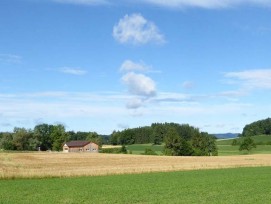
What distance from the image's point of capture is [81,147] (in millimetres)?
164375

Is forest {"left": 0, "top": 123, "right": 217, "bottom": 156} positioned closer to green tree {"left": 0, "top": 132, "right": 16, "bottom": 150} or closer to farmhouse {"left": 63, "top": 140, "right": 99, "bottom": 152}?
green tree {"left": 0, "top": 132, "right": 16, "bottom": 150}

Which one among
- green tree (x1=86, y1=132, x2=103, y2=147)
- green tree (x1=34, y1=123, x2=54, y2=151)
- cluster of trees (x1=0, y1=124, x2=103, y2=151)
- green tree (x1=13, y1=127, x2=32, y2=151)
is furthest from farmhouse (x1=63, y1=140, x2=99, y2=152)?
green tree (x1=13, y1=127, x2=32, y2=151)

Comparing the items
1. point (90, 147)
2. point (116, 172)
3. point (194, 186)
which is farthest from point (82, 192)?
point (90, 147)

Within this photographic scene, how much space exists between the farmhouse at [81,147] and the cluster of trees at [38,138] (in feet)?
16.1

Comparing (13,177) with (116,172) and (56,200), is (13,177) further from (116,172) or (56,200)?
(56,200)

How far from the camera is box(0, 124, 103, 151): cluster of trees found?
159 m

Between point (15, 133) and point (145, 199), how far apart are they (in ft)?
462

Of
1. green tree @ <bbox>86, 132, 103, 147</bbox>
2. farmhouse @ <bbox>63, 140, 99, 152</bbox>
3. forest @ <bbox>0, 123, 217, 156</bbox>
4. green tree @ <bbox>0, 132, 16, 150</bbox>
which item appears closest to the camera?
forest @ <bbox>0, 123, 217, 156</bbox>

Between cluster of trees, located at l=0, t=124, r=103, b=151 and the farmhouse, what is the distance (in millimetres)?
4912

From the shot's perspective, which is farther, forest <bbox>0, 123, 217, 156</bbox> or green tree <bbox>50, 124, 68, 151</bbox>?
green tree <bbox>50, 124, 68, 151</bbox>

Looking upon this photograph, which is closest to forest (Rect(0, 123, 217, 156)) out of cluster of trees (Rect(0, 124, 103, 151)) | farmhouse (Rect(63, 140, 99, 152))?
cluster of trees (Rect(0, 124, 103, 151))

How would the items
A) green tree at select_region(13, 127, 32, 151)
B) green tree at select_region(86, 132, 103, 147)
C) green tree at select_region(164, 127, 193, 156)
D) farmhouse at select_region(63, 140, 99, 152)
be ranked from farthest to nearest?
green tree at select_region(86, 132, 103, 147)
farmhouse at select_region(63, 140, 99, 152)
green tree at select_region(13, 127, 32, 151)
green tree at select_region(164, 127, 193, 156)

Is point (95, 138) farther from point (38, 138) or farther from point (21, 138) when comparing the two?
point (21, 138)

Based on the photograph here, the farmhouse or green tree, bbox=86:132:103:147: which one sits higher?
green tree, bbox=86:132:103:147
